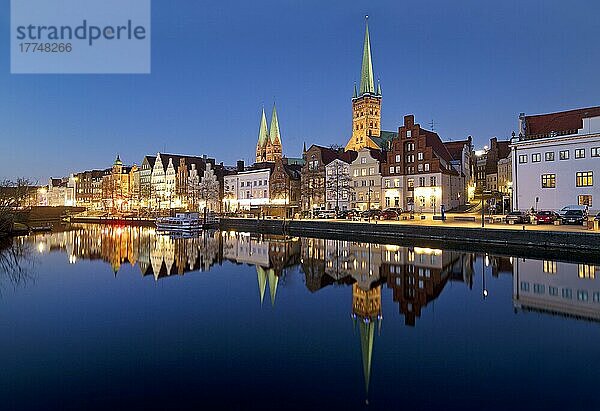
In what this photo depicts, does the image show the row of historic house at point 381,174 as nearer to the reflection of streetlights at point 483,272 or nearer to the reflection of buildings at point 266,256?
the reflection of streetlights at point 483,272

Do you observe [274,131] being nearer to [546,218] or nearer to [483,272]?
[546,218]

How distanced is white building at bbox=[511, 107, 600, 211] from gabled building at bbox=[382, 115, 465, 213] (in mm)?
12352

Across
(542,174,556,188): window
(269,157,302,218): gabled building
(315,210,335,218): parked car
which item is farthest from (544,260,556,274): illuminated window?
(269,157,302,218): gabled building

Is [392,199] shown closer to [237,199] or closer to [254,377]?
[237,199]

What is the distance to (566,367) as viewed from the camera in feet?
34.6

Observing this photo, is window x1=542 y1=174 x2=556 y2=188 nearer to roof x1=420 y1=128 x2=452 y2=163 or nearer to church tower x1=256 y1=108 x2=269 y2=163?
roof x1=420 y1=128 x2=452 y2=163

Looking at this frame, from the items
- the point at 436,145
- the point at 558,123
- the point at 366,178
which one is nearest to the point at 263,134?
the point at 366,178

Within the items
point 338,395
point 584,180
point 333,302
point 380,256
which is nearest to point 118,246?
point 380,256

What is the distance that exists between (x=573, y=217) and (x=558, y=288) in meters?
21.6

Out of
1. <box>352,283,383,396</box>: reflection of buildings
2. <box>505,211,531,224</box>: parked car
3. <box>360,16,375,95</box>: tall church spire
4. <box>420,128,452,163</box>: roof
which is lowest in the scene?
<box>352,283,383,396</box>: reflection of buildings

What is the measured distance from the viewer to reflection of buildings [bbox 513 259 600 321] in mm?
16323

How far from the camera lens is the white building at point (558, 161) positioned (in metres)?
44.9

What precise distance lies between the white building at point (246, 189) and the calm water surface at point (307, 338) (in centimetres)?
5729

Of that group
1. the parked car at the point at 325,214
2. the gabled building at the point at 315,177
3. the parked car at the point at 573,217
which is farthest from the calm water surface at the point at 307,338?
the gabled building at the point at 315,177
